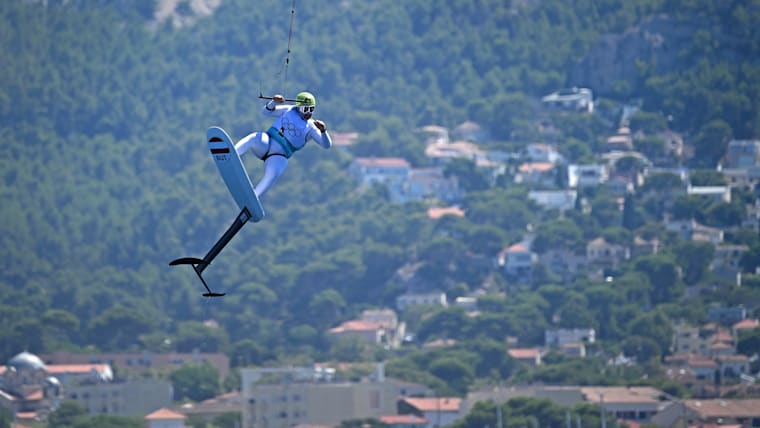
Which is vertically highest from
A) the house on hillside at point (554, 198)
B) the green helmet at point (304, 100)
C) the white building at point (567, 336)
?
Result: the house on hillside at point (554, 198)

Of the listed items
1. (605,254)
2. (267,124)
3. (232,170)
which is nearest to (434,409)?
(605,254)

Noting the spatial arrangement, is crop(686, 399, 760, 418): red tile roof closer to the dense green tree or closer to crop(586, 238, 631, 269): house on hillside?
the dense green tree

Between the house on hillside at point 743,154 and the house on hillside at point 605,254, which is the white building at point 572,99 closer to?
the house on hillside at point 743,154

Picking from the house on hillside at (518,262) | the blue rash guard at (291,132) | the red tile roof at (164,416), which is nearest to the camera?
the blue rash guard at (291,132)

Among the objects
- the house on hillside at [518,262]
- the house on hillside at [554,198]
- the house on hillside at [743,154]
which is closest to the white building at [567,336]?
the house on hillside at [518,262]

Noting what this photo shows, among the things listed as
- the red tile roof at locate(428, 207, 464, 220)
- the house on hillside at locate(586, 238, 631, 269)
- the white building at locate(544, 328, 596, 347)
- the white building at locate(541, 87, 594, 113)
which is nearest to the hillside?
the white building at locate(544, 328, 596, 347)

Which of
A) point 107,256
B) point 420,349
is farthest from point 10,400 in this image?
point 107,256

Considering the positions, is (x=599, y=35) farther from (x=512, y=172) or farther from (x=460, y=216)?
(x=460, y=216)

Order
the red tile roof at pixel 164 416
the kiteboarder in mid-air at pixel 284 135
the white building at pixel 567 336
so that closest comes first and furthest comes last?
the kiteboarder in mid-air at pixel 284 135 → the red tile roof at pixel 164 416 → the white building at pixel 567 336

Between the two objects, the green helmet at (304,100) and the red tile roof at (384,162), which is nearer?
the green helmet at (304,100)
